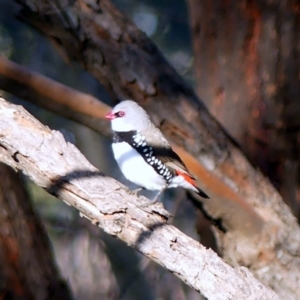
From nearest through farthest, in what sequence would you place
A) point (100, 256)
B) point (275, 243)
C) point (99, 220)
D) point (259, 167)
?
point (99, 220) → point (275, 243) → point (259, 167) → point (100, 256)

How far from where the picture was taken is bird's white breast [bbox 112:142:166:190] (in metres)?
1.80

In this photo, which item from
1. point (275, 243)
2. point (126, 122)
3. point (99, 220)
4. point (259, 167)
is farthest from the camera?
point (259, 167)

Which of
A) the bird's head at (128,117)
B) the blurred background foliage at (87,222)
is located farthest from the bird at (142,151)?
the blurred background foliage at (87,222)

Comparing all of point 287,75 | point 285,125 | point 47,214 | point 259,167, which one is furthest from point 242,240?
point 47,214

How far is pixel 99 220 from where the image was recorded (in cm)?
139

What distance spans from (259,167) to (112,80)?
661 millimetres

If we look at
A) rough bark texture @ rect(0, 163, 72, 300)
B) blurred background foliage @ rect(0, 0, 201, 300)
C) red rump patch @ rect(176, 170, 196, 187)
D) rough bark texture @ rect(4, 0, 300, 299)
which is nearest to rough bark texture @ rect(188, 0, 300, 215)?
rough bark texture @ rect(4, 0, 300, 299)

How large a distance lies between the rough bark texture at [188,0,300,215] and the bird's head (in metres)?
0.60

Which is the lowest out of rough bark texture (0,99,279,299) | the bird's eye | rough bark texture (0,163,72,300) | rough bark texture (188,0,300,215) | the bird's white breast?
rough bark texture (0,163,72,300)

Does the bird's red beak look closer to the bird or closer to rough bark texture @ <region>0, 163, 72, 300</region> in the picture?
the bird

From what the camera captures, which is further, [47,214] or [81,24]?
[47,214]

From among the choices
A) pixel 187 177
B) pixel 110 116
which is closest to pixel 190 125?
pixel 187 177

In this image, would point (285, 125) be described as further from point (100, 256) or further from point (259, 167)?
point (100, 256)

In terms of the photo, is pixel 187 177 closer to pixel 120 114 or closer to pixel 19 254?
pixel 120 114
